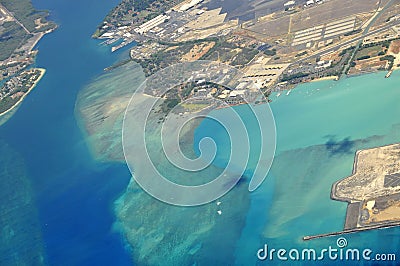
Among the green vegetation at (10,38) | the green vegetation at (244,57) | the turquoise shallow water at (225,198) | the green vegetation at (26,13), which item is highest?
the green vegetation at (26,13)

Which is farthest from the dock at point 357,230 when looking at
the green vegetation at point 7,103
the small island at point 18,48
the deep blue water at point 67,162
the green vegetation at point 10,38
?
the green vegetation at point 10,38

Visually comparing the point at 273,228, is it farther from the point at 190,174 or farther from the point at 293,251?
the point at 190,174

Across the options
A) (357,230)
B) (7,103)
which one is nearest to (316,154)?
(357,230)

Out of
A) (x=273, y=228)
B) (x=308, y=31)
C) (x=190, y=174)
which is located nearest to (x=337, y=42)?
(x=308, y=31)

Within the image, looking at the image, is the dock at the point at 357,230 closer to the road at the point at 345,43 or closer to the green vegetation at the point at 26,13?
the road at the point at 345,43

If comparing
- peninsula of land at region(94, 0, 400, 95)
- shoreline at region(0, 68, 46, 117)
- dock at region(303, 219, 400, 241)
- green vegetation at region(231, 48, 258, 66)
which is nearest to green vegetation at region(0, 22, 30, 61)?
shoreline at region(0, 68, 46, 117)

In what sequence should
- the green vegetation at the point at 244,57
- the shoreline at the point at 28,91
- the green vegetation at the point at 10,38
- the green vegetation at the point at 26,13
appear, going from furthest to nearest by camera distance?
the green vegetation at the point at 26,13 < the green vegetation at the point at 10,38 < the shoreline at the point at 28,91 < the green vegetation at the point at 244,57

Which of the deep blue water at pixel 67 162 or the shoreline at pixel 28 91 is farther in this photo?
the shoreline at pixel 28 91

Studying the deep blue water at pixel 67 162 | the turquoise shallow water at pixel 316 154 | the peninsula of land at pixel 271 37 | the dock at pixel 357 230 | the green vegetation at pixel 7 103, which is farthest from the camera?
the green vegetation at pixel 7 103

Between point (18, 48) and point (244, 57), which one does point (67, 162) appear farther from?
point (18, 48)

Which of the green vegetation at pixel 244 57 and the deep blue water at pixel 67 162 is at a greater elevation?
the green vegetation at pixel 244 57
